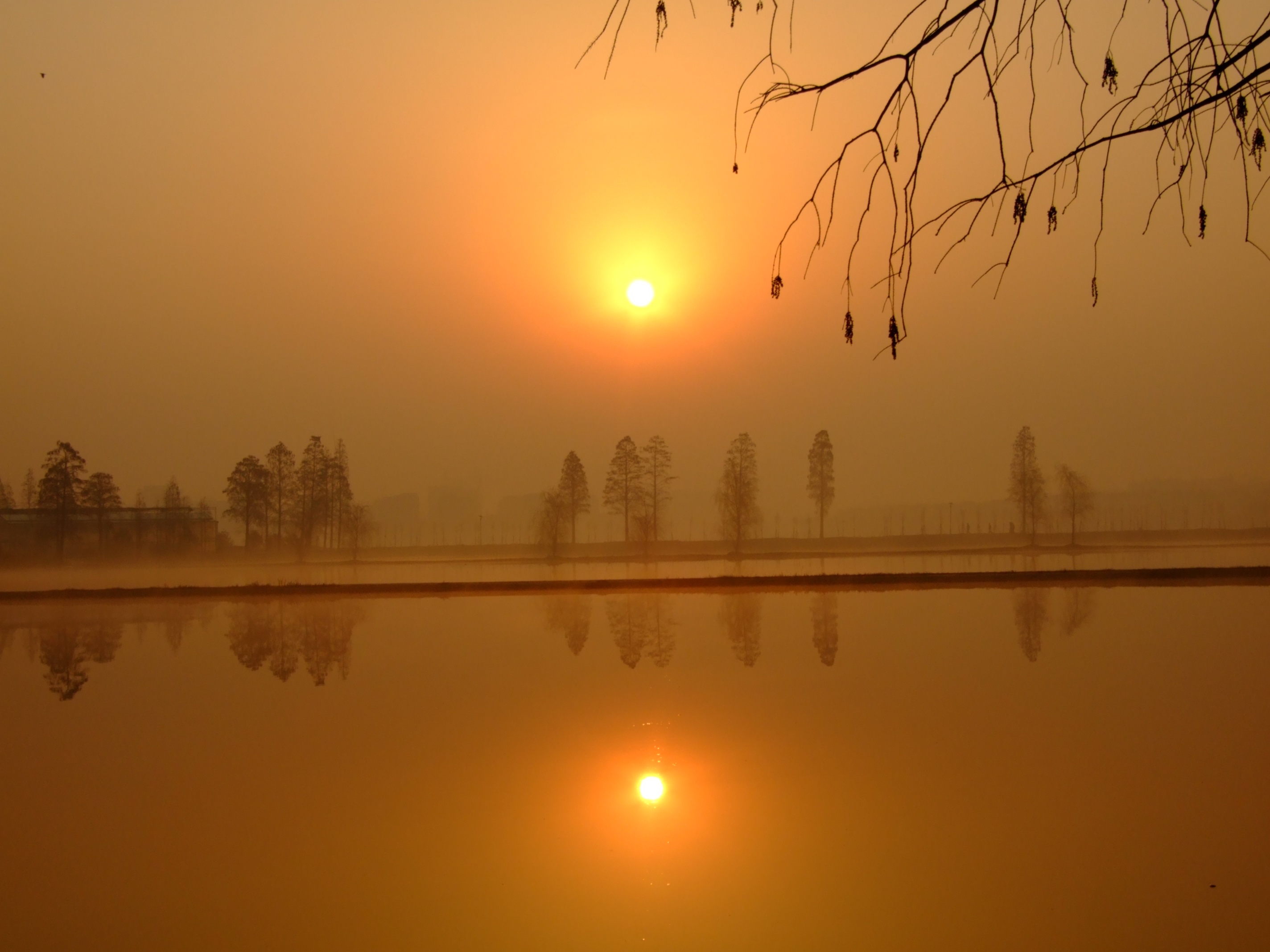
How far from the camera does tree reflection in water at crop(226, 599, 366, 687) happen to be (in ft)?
43.5

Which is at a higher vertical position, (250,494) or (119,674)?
(250,494)

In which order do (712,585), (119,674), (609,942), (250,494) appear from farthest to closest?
1. (250,494)
2. (712,585)
3. (119,674)
4. (609,942)

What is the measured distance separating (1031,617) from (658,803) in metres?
12.3

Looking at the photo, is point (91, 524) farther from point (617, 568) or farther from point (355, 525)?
point (617, 568)

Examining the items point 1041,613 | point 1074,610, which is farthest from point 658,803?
point 1074,610

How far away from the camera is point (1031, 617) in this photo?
16562 millimetres

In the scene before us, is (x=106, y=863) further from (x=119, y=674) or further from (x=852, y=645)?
(x=852, y=645)

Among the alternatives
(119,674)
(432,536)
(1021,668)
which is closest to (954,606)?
(1021,668)

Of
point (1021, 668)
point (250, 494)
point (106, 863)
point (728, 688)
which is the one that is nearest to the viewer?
point (106, 863)

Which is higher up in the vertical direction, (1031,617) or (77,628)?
(1031,617)

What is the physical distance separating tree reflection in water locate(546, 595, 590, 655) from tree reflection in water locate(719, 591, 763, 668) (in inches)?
90.8

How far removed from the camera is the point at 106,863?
5.47 metres

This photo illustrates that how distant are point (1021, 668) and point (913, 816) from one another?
20.0ft

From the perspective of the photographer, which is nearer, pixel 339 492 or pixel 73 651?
pixel 73 651
